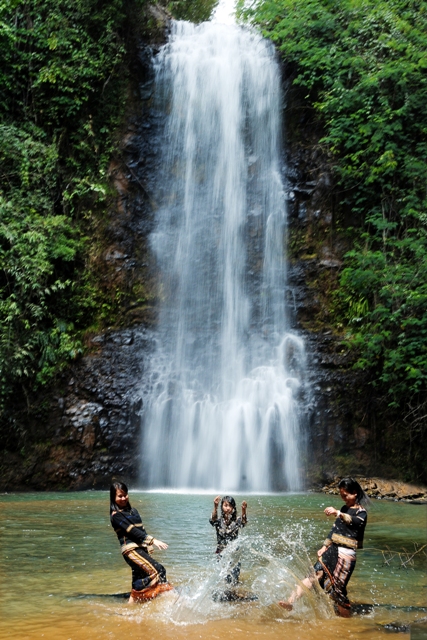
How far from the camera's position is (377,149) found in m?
18.1

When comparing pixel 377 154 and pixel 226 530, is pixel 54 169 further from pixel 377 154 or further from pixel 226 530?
pixel 226 530

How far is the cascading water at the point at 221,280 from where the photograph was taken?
1565 centimetres

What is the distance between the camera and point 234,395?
1672 cm

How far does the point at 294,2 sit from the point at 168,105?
5.00 m

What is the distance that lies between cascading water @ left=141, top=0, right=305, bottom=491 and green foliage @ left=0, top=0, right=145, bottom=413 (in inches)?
83.1

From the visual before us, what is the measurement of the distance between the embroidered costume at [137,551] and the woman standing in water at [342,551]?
101 centimetres

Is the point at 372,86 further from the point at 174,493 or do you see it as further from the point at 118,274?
the point at 174,493

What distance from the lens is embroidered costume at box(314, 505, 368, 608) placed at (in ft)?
16.1

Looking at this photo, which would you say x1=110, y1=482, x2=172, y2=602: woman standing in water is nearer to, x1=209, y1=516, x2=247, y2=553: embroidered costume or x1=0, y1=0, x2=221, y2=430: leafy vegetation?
x1=209, y1=516, x2=247, y2=553: embroidered costume

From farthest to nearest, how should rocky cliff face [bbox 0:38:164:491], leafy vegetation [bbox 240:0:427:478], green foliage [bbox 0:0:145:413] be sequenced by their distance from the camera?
green foliage [bbox 0:0:145:413], leafy vegetation [bbox 240:0:427:478], rocky cliff face [bbox 0:38:164:491]

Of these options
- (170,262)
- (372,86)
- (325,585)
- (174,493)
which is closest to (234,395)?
(174,493)

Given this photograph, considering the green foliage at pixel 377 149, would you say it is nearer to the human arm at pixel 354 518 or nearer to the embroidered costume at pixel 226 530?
the embroidered costume at pixel 226 530

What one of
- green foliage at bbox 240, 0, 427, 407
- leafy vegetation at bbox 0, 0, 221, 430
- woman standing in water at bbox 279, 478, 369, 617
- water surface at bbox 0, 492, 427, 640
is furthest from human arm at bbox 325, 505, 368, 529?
leafy vegetation at bbox 0, 0, 221, 430

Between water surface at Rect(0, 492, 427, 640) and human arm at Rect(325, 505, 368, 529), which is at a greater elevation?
human arm at Rect(325, 505, 368, 529)
